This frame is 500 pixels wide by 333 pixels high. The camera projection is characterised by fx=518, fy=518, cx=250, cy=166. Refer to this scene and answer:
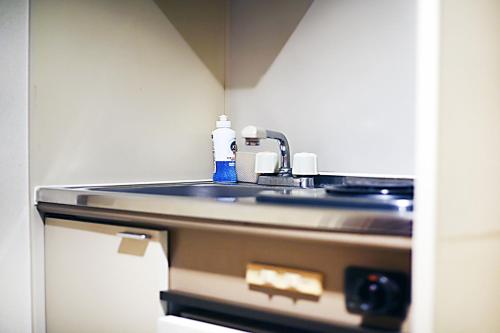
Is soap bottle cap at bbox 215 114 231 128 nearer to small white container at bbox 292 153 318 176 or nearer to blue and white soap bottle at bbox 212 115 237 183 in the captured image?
blue and white soap bottle at bbox 212 115 237 183

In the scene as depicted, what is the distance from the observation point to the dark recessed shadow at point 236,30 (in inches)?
59.2

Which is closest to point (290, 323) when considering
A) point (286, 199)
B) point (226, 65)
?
point (286, 199)

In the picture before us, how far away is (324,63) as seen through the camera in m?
1.42

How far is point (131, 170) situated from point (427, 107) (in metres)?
0.89

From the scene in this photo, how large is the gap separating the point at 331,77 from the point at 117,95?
570 millimetres

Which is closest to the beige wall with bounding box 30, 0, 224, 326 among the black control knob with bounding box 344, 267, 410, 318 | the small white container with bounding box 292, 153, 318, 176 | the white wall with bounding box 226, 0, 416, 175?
the white wall with bounding box 226, 0, 416, 175

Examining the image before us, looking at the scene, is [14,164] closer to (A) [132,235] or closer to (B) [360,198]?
(A) [132,235]

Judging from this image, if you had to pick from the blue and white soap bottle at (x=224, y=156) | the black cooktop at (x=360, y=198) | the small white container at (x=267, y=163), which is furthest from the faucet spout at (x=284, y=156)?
the black cooktop at (x=360, y=198)

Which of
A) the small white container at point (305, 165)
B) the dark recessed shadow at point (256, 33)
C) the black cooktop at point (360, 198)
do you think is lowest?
the black cooktop at point (360, 198)

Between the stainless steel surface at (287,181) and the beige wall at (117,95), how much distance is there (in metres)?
0.28

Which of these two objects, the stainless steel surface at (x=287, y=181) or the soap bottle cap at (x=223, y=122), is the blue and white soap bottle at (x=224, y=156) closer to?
the soap bottle cap at (x=223, y=122)

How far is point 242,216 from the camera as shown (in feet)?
2.68

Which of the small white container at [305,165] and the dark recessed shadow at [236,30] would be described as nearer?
the small white container at [305,165]

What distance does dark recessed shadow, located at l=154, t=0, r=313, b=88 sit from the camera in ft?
4.93
